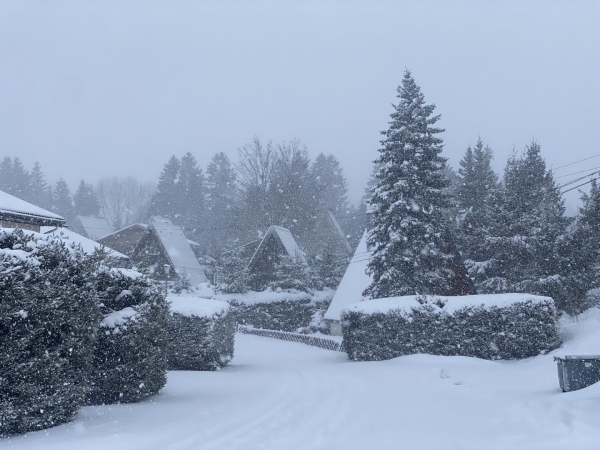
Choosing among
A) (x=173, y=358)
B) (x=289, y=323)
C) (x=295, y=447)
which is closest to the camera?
(x=295, y=447)

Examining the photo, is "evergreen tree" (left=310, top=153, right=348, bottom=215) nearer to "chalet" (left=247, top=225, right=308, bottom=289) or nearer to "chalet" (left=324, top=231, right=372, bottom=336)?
"chalet" (left=247, top=225, right=308, bottom=289)

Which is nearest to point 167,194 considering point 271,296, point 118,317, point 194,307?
point 271,296

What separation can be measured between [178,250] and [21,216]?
3000cm

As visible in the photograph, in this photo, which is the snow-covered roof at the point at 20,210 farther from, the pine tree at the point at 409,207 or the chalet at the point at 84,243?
the pine tree at the point at 409,207

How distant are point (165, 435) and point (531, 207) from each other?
89.3 feet

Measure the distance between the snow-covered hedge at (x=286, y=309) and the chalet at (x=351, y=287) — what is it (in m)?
4.91

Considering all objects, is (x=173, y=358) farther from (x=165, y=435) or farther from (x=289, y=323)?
(x=289, y=323)

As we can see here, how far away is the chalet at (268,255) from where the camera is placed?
44.8 meters

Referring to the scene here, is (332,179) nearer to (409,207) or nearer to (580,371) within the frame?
(409,207)

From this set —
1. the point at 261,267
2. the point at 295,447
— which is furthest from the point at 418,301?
the point at 261,267

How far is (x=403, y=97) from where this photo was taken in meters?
25.4

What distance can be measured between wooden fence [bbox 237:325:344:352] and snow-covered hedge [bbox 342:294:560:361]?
23.4ft

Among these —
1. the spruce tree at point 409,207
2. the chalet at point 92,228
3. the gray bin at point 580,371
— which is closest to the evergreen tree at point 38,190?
the chalet at point 92,228

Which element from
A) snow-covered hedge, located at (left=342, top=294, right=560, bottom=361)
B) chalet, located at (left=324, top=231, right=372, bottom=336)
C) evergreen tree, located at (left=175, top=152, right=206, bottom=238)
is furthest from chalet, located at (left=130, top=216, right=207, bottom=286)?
snow-covered hedge, located at (left=342, top=294, right=560, bottom=361)
